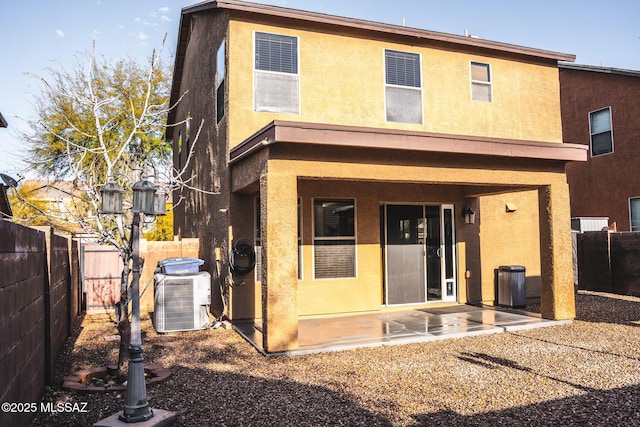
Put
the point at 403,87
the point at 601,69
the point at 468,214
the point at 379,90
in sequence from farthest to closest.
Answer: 1. the point at 601,69
2. the point at 468,214
3. the point at 403,87
4. the point at 379,90

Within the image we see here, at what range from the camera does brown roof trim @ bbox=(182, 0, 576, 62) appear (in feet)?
29.6

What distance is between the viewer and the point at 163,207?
17.0 ft

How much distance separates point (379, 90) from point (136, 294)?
7137mm

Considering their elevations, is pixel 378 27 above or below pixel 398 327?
above

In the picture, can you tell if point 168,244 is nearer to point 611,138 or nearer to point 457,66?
point 457,66

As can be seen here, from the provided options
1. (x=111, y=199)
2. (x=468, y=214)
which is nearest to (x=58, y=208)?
(x=111, y=199)

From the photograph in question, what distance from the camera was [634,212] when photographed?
15.8m

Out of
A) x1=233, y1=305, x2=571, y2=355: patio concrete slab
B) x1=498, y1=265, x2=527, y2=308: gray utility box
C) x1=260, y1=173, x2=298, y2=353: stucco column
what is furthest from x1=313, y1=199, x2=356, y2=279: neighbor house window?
x1=498, y1=265, x2=527, y2=308: gray utility box

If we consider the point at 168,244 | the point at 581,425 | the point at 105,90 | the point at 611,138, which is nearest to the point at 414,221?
the point at 168,244

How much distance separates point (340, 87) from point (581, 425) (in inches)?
293

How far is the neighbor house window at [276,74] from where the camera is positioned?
9289 millimetres

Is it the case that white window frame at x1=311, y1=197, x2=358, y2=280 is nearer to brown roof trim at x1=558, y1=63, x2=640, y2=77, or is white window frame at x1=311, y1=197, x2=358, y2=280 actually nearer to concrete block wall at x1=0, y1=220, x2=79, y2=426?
concrete block wall at x1=0, y1=220, x2=79, y2=426

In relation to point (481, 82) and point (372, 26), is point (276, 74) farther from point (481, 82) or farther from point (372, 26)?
point (481, 82)

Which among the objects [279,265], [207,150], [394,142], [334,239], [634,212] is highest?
[207,150]
